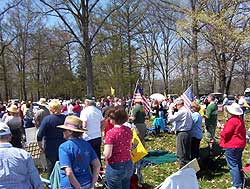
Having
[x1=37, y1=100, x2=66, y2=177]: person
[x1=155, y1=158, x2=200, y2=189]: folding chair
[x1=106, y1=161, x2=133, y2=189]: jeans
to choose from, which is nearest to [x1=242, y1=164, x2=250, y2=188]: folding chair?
[x1=106, y1=161, x2=133, y2=189]: jeans

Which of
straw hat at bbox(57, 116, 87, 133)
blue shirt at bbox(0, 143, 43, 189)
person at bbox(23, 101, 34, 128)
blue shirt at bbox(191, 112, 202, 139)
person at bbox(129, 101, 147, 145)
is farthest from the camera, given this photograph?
person at bbox(23, 101, 34, 128)

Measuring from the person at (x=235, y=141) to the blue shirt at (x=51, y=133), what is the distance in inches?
124

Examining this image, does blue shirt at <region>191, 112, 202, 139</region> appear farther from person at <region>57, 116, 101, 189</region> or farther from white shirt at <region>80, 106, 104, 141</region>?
person at <region>57, 116, 101, 189</region>

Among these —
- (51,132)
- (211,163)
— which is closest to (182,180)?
(51,132)

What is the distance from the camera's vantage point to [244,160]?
983 cm

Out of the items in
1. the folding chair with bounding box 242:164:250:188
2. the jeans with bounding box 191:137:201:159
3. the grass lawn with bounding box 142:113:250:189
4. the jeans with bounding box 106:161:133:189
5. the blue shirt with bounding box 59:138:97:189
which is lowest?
the grass lawn with bounding box 142:113:250:189

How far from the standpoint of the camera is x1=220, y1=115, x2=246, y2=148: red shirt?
6977 mm

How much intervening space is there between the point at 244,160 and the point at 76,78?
159ft

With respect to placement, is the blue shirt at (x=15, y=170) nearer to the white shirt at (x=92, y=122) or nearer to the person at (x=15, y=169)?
the person at (x=15, y=169)

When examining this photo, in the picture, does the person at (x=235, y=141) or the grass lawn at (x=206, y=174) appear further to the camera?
the grass lawn at (x=206, y=174)

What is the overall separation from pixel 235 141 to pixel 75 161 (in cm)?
Answer: 397

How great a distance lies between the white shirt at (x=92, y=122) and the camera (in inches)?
299

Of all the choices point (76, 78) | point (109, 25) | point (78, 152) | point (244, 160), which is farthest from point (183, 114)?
point (76, 78)

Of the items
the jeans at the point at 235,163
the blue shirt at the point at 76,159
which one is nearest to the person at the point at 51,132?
the blue shirt at the point at 76,159
